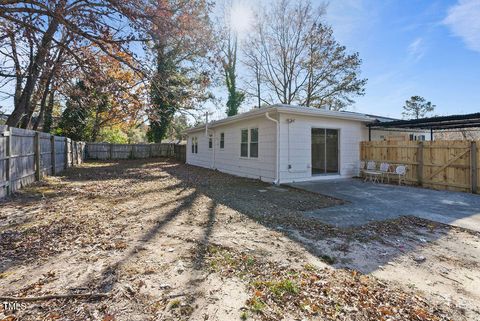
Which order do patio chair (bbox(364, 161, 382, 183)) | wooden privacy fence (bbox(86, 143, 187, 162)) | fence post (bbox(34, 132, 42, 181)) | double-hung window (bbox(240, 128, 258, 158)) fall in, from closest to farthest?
fence post (bbox(34, 132, 42, 181)) < patio chair (bbox(364, 161, 382, 183)) < double-hung window (bbox(240, 128, 258, 158)) < wooden privacy fence (bbox(86, 143, 187, 162))

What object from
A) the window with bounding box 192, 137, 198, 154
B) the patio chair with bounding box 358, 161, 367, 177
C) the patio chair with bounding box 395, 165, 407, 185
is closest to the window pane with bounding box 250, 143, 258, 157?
the patio chair with bounding box 358, 161, 367, 177

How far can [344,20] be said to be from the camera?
50.2 ft

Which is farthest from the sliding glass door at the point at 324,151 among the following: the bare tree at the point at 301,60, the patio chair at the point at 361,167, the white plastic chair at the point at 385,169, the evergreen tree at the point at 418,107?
the evergreen tree at the point at 418,107

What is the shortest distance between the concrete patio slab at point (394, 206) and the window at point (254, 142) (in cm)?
272

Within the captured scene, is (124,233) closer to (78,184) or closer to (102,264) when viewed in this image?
(102,264)

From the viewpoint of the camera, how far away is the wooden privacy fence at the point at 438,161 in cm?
774

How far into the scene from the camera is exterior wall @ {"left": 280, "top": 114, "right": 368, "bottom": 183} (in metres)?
9.23

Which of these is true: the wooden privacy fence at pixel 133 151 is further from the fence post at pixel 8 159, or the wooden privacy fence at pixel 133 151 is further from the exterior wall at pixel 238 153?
the fence post at pixel 8 159

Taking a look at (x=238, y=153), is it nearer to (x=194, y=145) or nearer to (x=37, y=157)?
(x=194, y=145)

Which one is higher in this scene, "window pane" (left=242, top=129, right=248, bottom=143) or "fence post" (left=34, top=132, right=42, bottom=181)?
"window pane" (left=242, top=129, right=248, bottom=143)

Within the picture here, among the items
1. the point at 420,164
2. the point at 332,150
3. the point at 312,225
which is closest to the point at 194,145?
the point at 332,150

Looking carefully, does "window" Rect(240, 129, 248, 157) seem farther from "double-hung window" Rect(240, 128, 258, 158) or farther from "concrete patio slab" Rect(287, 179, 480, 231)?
"concrete patio slab" Rect(287, 179, 480, 231)

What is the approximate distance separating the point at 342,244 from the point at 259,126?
7.05 meters

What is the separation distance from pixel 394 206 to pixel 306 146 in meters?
4.18
